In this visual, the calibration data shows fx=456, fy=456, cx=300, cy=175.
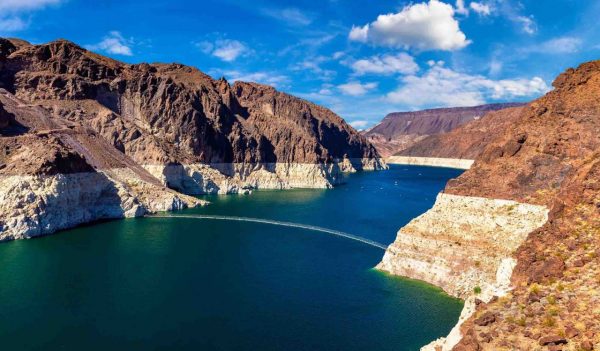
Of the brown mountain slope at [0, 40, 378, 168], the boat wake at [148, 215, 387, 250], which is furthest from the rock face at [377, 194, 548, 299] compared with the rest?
the brown mountain slope at [0, 40, 378, 168]

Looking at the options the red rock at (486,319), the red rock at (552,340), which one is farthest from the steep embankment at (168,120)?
the red rock at (552,340)

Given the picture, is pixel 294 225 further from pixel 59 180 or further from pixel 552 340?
pixel 552 340

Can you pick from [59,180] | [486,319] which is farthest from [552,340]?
[59,180]

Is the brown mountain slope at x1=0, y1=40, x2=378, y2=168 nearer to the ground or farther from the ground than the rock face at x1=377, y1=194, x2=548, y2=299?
farther from the ground

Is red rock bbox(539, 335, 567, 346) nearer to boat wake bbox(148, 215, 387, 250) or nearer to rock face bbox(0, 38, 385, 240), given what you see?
boat wake bbox(148, 215, 387, 250)

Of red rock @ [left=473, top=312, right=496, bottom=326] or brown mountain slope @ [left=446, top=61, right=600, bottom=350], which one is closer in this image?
brown mountain slope @ [left=446, top=61, right=600, bottom=350]

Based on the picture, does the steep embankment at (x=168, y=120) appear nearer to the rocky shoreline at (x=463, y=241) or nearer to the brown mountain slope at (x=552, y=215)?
the rocky shoreline at (x=463, y=241)

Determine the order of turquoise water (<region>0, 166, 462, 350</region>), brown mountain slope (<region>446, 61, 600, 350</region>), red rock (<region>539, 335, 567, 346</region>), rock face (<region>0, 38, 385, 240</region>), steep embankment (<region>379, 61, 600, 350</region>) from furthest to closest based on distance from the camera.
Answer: rock face (<region>0, 38, 385, 240</region>) < turquoise water (<region>0, 166, 462, 350</region>) < steep embankment (<region>379, 61, 600, 350</region>) < brown mountain slope (<region>446, 61, 600, 350</region>) < red rock (<region>539, 335, 567, 346</region>)
